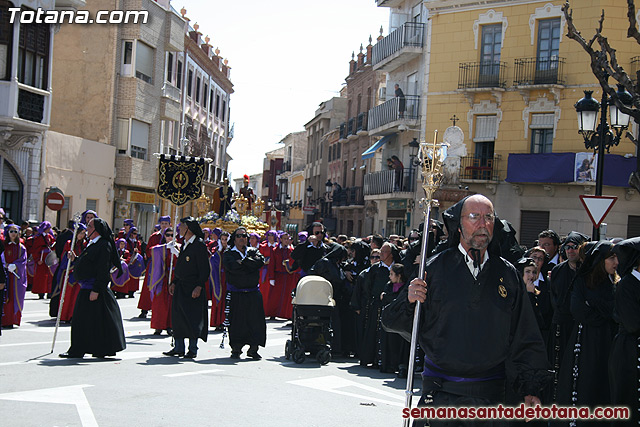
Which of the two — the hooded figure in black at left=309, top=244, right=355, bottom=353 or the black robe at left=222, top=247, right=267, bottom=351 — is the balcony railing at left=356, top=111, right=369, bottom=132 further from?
the black robe at left=222, top=247, right=267, bottom=351

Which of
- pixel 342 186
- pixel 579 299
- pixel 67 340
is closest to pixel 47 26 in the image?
pixel 67 340

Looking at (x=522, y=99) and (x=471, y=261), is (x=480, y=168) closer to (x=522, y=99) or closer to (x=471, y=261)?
(x=522, y=99)

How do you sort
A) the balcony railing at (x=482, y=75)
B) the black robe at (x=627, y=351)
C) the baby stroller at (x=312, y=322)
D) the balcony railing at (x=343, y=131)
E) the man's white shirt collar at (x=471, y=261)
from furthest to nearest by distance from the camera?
the balcony railing at (x=343, y=131)
the balcony railing at (x=482, y=75)
the baby stroller at (x=312, y=322)
the black robe at (x=627, y=351)
the man's white shirt collar at (x=471, y=261)

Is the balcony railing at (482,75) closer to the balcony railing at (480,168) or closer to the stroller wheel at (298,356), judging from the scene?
the balcony railing at (480,168)

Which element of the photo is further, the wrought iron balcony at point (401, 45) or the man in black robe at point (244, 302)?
the wrought iron balcony at point (401, 45)

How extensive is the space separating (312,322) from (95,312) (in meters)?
3.34

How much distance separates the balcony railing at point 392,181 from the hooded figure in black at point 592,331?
91.4 feet

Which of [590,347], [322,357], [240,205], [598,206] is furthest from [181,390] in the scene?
[240,205]

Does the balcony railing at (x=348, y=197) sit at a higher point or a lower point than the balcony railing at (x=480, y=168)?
lower

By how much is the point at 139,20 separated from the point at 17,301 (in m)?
22.2

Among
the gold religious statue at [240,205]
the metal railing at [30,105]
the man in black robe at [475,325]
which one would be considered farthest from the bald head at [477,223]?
the gold religious statue at [240,205]

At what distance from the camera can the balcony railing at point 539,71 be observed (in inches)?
1181

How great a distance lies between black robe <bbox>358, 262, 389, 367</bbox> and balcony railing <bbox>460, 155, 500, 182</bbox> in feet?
62.6

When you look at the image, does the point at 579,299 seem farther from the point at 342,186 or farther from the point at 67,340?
the point at 342,186
